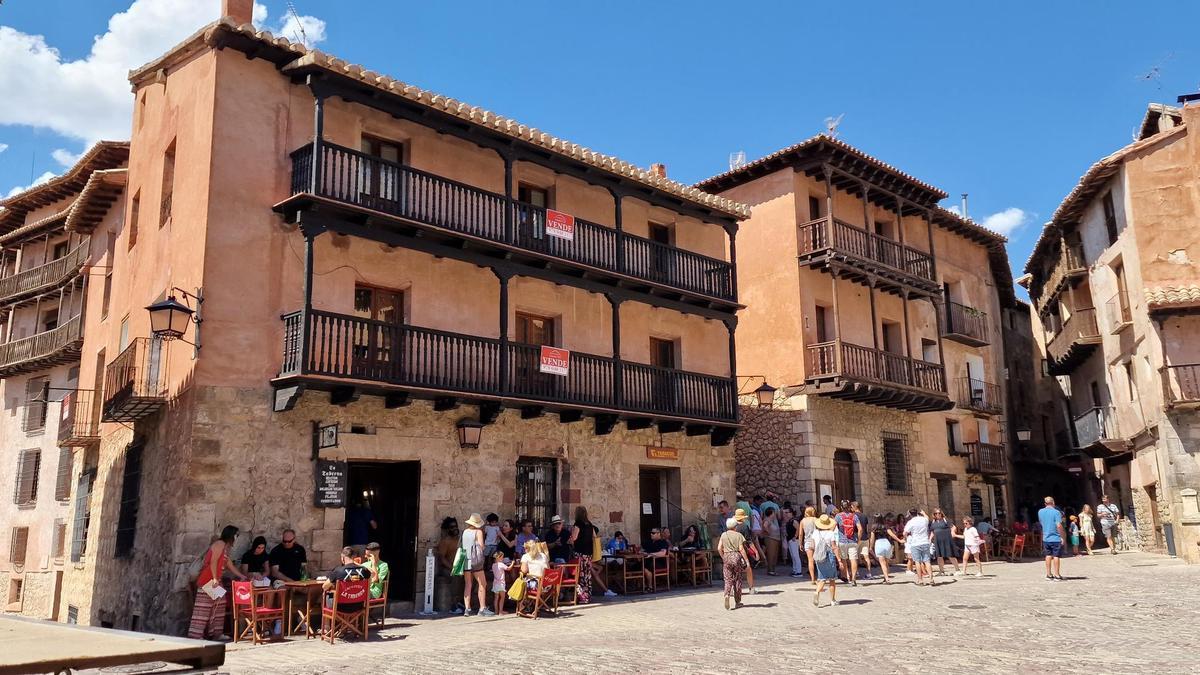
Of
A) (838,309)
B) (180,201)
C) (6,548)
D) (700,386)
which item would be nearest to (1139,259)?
(838,309)

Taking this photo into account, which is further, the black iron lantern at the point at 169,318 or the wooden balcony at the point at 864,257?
the wooden balcony at the point at 864,257

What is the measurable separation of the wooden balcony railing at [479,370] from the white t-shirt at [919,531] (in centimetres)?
454

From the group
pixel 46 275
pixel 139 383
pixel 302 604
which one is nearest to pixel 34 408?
pixel 46 275

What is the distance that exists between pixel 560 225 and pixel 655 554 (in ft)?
21.1

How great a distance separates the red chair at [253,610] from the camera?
1096 centimetres

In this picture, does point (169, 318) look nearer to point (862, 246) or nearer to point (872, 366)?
point (872, 366)

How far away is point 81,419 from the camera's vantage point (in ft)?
64.7

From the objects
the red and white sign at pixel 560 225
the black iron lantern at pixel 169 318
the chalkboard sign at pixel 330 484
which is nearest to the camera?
the black iron lantern at pixel 169 318

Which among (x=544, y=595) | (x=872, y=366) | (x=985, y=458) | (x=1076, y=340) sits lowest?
(x=544, y=595)

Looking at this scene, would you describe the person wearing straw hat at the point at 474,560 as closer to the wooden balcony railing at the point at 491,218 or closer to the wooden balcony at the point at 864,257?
the wooden balcony railing at the point at 491,218

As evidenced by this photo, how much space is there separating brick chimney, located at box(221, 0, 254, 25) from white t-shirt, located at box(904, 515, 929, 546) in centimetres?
1449

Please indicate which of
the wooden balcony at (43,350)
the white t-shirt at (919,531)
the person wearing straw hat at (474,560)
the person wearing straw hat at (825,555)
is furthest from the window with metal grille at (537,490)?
the wooden balcony at (43,350)

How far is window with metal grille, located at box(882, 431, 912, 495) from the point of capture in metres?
25.3

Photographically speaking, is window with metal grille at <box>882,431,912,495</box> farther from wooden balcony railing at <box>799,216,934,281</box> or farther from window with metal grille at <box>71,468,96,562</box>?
window with metal grille at <box>71,468,96,562</box>
